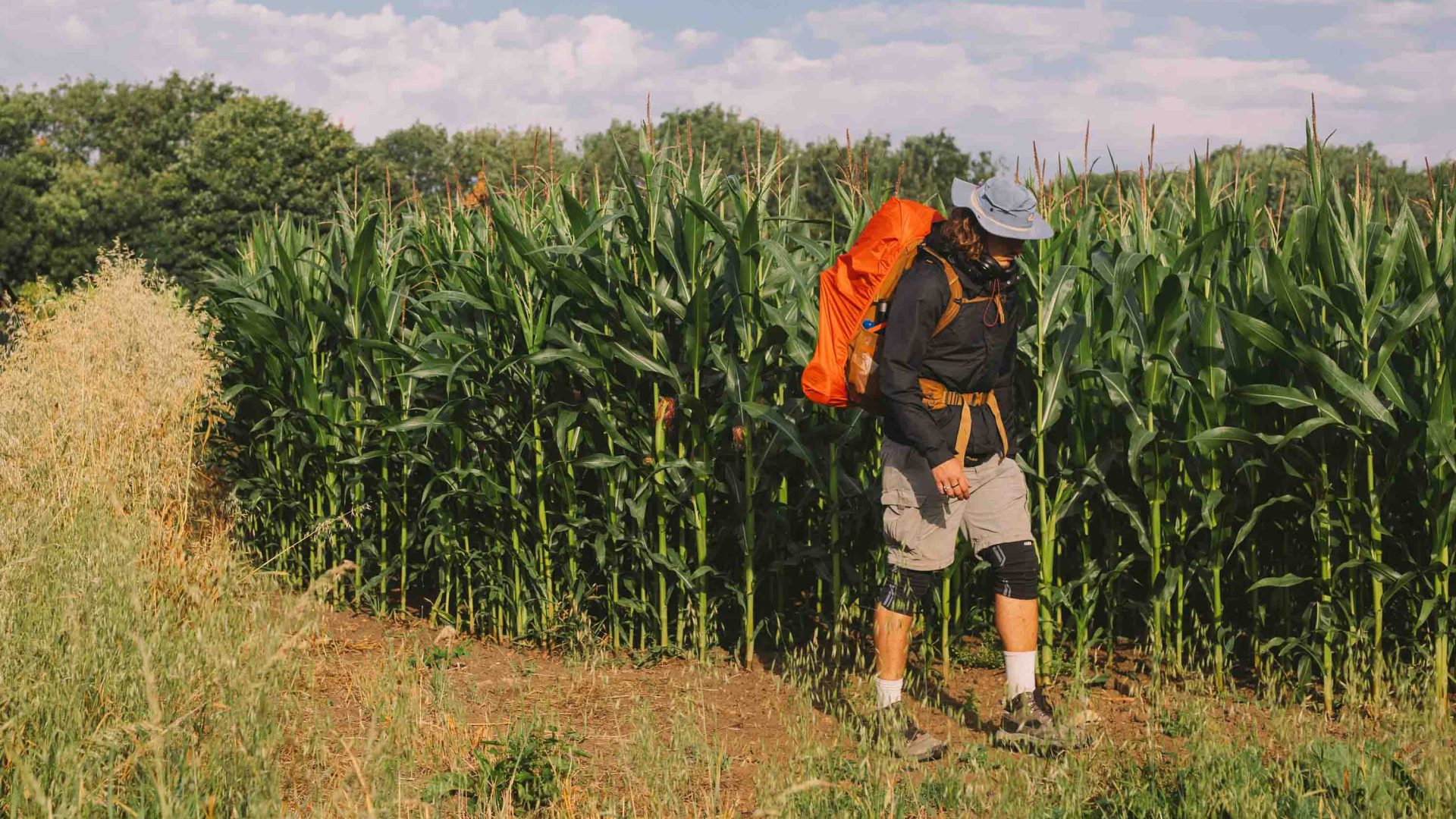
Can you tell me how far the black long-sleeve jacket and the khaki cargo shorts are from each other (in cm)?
10

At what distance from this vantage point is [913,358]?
14.5 ft

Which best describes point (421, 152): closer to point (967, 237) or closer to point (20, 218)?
point (20, 218)

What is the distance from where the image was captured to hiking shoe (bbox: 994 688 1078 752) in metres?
4.41

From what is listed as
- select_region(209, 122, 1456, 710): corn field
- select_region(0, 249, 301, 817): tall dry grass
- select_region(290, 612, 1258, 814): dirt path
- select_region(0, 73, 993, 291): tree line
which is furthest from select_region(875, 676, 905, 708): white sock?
select_region(0, 73, 993, 291): tree line

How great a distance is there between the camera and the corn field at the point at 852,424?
4.88m

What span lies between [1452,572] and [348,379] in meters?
6.05

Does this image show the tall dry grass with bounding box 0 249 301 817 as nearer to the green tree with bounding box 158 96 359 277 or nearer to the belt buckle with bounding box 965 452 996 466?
the belt buckle with bounding box 965 452 996 466

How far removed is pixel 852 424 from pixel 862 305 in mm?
804

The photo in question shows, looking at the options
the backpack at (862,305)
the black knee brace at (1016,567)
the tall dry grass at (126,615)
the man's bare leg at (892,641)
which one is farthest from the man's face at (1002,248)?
the tall dry grass at (126,615)

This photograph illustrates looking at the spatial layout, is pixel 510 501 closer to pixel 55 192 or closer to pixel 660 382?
pixel 660 382

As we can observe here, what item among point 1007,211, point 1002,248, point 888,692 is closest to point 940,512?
point 888,692

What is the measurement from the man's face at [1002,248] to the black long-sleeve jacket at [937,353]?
101 millimetres

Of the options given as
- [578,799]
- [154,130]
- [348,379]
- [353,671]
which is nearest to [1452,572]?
[578,799]

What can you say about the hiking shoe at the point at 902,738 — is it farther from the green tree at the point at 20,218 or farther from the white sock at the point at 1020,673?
the green tree at the point at 20,218
